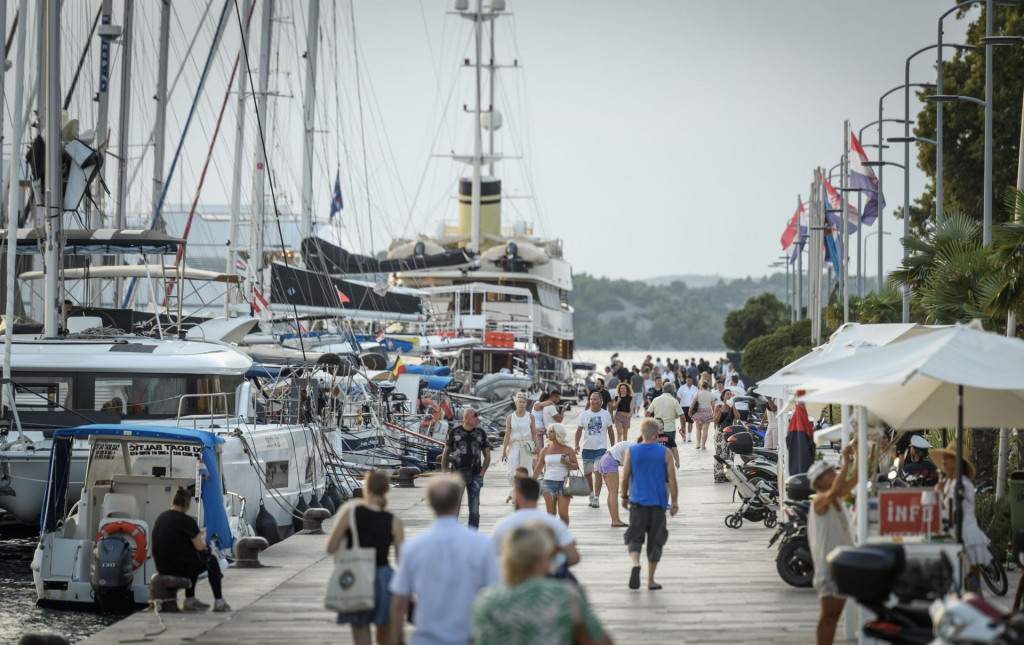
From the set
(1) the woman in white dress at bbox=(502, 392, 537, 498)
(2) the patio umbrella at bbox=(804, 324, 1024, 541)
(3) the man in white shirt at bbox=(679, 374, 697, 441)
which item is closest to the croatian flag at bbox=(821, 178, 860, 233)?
(3) the man in white shirt at bbox=(679, 374, 697, 441)

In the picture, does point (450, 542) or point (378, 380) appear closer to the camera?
point (450, 542)

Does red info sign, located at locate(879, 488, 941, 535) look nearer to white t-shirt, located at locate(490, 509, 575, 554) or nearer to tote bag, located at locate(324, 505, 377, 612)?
white t-shirt, located at locate(490, 509, 575, 554)

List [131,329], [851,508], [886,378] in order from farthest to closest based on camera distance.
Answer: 1. [131,329]
2. [851,508]
3. [886,378]

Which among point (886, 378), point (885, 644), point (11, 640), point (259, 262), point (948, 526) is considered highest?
point (259, 262)

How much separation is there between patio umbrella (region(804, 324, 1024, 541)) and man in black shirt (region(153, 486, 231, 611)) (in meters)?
6.25

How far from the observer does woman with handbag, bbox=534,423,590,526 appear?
57.1 ft

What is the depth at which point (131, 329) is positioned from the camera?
27656 mm

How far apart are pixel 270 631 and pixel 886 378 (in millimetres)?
5819

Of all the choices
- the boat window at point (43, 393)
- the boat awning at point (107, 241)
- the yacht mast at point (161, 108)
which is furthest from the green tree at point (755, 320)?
the boat window at point (43, 393)

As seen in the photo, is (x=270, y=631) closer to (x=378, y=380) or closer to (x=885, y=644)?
(x=885, y=644)

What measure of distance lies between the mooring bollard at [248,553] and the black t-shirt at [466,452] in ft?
8.39

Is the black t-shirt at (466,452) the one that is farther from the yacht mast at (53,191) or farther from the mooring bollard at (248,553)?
the yacht mast at (53,191)

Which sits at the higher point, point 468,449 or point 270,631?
point 468,449

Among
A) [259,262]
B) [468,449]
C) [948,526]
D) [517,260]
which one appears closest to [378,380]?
[259,262]
